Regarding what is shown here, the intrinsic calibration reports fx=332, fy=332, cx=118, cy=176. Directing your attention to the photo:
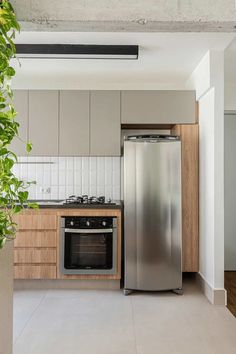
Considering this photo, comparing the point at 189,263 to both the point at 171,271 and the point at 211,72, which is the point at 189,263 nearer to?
the point at 171,271

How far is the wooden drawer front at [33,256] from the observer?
12.4 feet

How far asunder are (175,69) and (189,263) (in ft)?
7.70

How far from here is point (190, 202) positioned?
396cm

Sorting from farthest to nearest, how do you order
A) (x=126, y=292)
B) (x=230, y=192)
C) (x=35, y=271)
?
(x=230, y=192)
(x=35, y=271)
(x=126, y=292)

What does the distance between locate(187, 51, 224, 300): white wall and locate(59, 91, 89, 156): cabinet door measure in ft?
4.67

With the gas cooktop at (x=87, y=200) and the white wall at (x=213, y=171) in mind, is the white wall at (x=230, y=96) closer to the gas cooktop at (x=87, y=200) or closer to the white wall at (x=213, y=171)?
the white wall at (x=213, y=171)

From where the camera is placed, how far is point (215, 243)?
11.0ft

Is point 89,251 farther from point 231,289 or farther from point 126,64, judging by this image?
point 126,64

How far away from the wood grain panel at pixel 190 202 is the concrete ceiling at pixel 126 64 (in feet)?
2.99

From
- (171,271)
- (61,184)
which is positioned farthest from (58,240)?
(171,271)

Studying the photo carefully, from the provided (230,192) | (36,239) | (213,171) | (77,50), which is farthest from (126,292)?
(77,50)

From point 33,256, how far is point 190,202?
1.93m

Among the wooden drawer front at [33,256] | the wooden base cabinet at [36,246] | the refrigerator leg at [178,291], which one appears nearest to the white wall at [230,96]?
the refrigerator leg at [178,291]

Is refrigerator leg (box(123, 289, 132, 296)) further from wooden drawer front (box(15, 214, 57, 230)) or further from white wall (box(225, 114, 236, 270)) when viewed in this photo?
white wall (box(225, 114, 236, 270))
